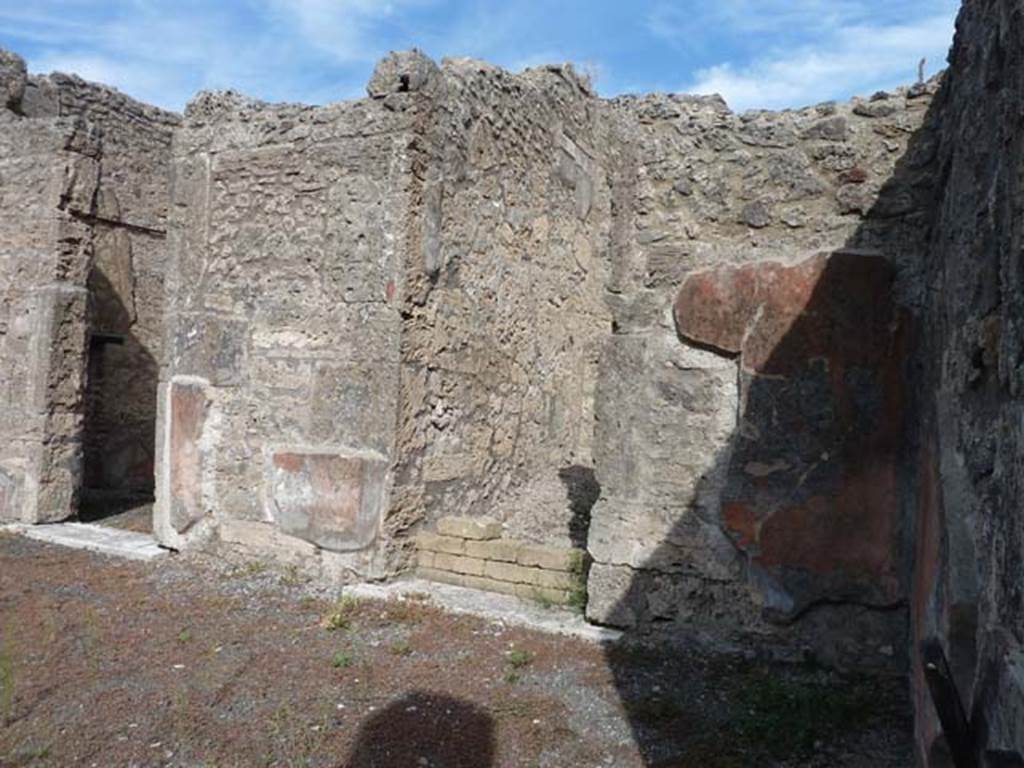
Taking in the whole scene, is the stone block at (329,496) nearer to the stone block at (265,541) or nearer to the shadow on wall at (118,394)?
the stone block at (265,541)

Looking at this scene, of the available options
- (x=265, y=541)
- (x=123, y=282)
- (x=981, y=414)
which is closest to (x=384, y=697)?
(x=265, y=541)

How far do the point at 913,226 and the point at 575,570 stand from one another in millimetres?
2462

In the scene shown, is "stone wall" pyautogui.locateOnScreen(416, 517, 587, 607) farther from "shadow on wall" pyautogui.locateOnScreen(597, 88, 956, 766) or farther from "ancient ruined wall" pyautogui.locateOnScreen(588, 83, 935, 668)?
"shadow on wall" pyautogui.locateOnScreen(597, 88, 956, 766)

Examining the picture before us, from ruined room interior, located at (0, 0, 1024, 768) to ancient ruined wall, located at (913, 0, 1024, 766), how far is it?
0.6 inches

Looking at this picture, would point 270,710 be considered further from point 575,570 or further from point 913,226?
point 913,226

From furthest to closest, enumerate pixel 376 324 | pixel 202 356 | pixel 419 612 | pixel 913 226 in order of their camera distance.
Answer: pixel 202 356
pixel 376 324
pixel 419 612
pixel 913 226

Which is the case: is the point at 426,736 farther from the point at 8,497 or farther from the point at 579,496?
the point at 8,497

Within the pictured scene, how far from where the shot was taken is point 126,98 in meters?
9.32

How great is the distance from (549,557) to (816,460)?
1.76 meters

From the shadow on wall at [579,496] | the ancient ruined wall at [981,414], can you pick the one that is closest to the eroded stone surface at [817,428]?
the ancient ruined wall at [981,414]

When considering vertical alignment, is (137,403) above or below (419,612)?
above

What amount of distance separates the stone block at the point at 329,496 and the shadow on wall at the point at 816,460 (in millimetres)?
1846

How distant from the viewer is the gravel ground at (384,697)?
300cm

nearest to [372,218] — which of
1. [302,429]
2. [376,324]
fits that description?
[376,324]
